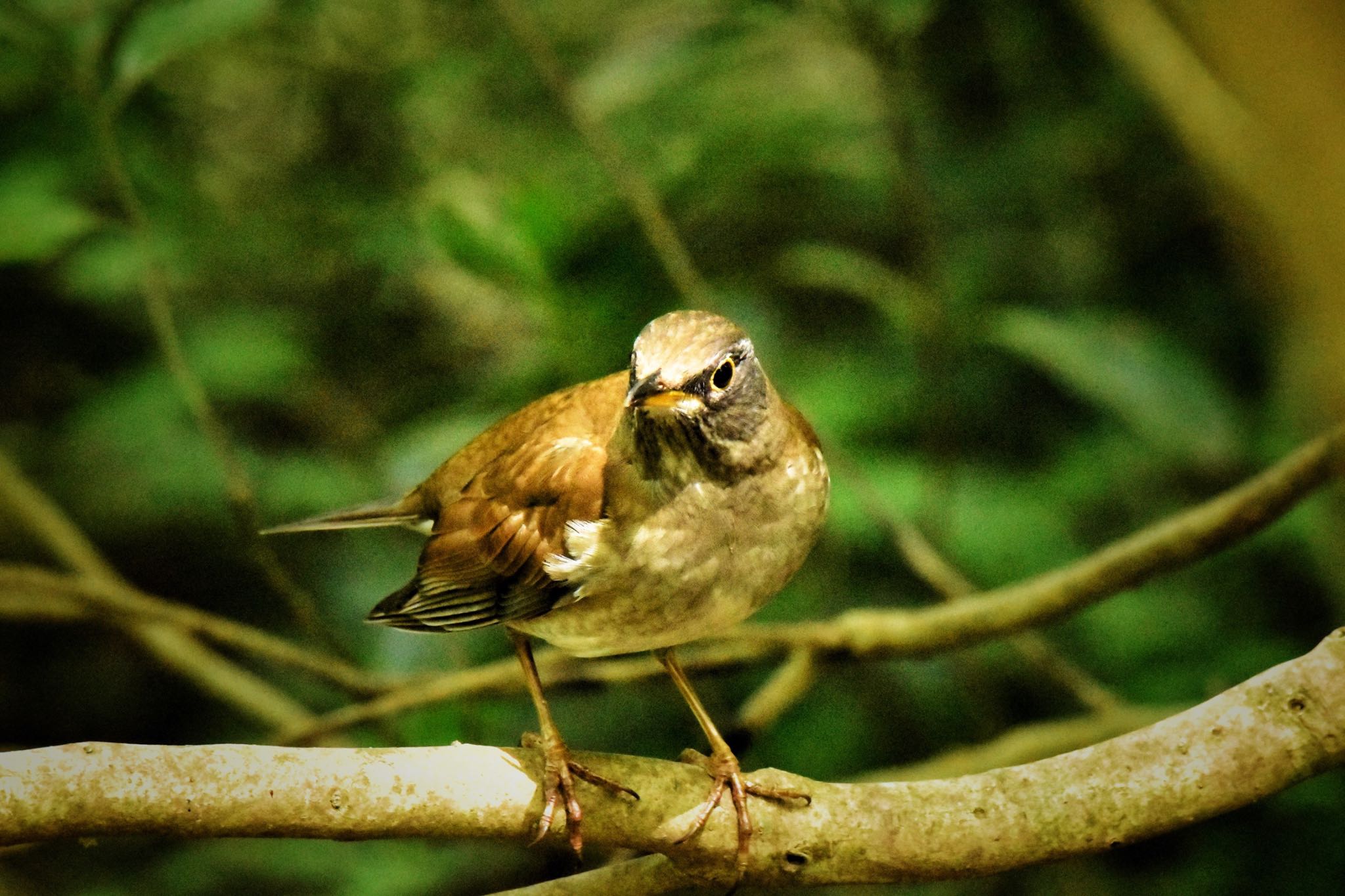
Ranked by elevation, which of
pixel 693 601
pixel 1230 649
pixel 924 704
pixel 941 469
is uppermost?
pixel 941 469

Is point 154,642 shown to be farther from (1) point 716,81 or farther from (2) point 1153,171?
(2) point 1153,171

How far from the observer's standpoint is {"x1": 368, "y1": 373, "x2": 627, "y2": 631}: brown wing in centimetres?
266

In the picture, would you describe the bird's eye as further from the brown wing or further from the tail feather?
the tail feather

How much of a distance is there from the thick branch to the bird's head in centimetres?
60

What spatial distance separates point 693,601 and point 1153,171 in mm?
3794

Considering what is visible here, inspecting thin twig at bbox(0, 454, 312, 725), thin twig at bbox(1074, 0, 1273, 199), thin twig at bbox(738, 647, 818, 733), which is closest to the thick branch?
thin twig at bbox(738, 647, 818, 733)

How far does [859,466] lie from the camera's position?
4.30 meters

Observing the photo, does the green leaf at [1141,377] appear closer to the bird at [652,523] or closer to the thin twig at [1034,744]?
the thin twig at [1034,744]

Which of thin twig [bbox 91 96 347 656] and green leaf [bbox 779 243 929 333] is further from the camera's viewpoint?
green leaf [bbox 779 243 929 333]

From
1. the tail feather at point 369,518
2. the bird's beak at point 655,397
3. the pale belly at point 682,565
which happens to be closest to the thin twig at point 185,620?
the tail feather at point 369,518

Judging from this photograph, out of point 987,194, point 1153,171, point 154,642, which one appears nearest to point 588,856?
point 154,642

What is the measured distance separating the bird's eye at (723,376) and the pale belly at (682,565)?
8.0 inches

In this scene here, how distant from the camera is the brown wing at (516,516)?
2.66m

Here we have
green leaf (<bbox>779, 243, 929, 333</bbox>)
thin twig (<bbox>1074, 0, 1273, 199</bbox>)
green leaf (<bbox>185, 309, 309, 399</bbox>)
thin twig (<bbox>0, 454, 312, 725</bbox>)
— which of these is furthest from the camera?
green leaf (<bbox>185, 309, 309, 399</bbox>)
